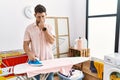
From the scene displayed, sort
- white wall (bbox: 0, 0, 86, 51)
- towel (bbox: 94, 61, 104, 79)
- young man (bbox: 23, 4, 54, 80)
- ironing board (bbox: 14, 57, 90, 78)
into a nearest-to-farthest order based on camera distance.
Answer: ironing board (bbox: 14, 57, 90, 78)
young man (bbox: 23, 4, 54, 80)
towel (bbox: 94, 61, 104, 79)
white wall (bbox: 0, 0, 86, 51)

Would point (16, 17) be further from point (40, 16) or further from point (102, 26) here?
point (102, 26)

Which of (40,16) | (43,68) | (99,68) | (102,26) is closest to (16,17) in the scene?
(40,16)

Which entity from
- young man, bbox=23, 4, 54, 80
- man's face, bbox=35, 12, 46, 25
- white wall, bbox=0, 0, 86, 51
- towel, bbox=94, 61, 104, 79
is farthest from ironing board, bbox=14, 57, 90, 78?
white wall, bbox=0, 0, 86, 51

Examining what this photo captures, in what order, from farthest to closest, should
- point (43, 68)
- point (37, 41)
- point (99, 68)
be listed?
point (99, 68), point (37, 41), point (43, 68)

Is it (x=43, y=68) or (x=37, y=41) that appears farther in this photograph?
(x=37, y=41)

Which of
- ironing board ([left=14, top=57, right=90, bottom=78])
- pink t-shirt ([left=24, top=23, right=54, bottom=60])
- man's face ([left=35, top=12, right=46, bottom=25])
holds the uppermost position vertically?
man's face ([left=35, top=12, right=46, bottom=25])

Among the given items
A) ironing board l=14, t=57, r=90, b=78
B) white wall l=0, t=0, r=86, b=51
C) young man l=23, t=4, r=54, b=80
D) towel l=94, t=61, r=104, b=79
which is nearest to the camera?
ironing board l=14, t=57, r=90, b=78

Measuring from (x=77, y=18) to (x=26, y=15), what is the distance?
136 centimetres

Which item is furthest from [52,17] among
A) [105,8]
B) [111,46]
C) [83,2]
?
[111,46]

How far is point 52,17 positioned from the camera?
3.32 meters

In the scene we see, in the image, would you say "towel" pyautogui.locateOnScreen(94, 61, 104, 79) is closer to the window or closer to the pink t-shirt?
the window

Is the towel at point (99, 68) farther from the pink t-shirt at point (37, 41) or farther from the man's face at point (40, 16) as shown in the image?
the man's face at point (40, 16)

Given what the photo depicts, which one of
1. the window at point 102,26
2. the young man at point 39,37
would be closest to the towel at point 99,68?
the window at point 102,26

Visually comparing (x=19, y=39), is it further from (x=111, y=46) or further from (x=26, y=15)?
(x=111, y=46)
